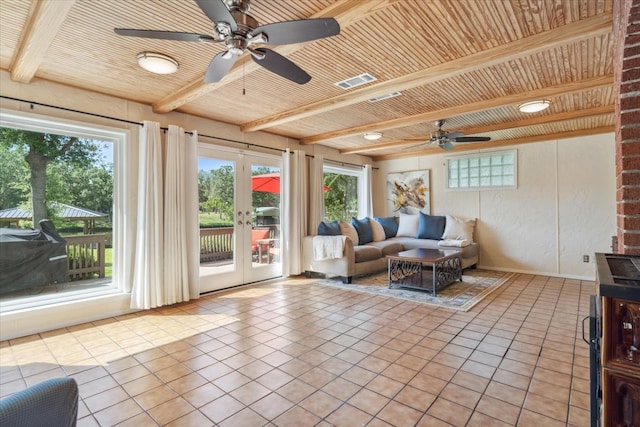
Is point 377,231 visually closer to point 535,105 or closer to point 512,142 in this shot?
point 512,142

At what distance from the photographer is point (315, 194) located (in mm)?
5582

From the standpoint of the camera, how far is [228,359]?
238 cm

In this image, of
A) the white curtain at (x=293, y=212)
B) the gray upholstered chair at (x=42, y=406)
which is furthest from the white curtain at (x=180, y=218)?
the gray upholstered chair at (x=42, y=406)

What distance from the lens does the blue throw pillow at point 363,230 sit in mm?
5657

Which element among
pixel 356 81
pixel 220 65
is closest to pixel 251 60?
pixel 220 65

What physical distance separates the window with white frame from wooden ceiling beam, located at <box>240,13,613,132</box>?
3.59 metres

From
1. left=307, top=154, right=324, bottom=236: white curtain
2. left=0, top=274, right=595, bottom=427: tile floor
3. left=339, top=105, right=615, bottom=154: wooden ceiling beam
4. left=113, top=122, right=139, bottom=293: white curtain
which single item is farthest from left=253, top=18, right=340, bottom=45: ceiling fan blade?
left=339, top=105, right=615, bottom=154: wooden ceiling beam

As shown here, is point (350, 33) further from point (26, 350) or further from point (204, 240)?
point (26, 350)

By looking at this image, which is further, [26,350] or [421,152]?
[421,152]

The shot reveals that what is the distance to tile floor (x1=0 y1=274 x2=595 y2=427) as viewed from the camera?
174cm

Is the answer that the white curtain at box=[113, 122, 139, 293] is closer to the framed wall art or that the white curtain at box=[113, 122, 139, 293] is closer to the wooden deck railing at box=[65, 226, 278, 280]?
the wooden deck railing at box=[65, 226, 278, 280]

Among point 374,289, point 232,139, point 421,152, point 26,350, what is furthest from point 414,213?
point 26,350

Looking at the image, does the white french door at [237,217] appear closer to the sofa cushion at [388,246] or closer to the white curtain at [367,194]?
the sofa cushion at [388,246]

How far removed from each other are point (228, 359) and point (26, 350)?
67.1 inches
